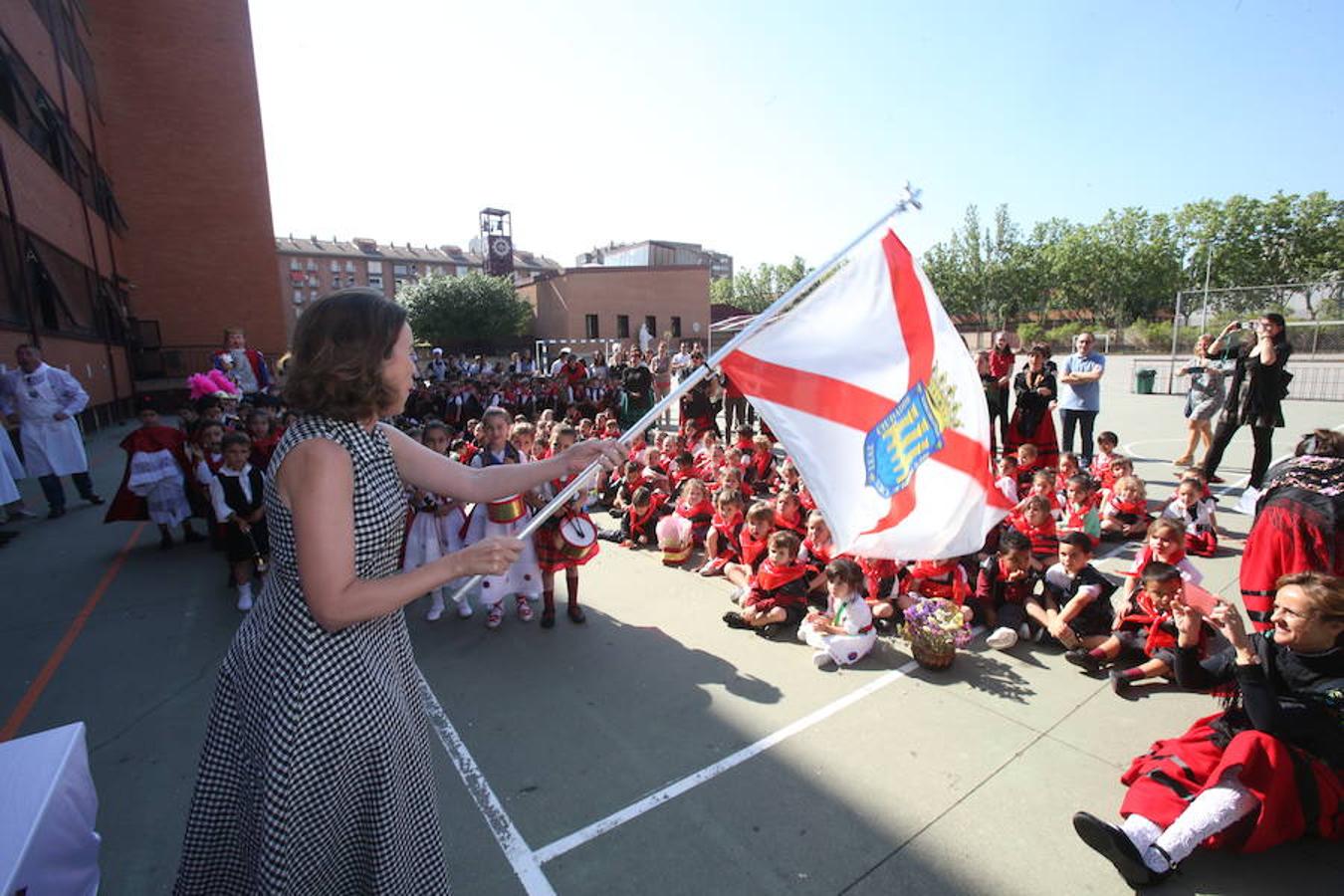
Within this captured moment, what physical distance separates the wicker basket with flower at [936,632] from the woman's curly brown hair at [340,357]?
3.41 meters

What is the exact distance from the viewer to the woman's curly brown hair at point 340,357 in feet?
4.56

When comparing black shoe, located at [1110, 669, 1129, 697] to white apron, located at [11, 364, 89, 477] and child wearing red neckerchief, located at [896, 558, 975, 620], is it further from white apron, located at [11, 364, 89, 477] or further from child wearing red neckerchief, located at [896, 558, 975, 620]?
white apron, located at [11, 364, 89, 477]

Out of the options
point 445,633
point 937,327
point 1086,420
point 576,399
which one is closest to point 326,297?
point 937,327

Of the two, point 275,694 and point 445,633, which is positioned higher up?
point 275,694

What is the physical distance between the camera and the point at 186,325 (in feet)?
71.6

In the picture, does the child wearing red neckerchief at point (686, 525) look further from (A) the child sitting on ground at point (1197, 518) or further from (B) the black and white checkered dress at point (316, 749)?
(B) the black and white checkered dress at point (316, 749)

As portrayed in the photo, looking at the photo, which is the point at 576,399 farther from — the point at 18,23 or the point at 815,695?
the point at 18,23

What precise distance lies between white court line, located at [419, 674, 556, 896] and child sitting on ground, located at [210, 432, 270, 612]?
2.61 meters

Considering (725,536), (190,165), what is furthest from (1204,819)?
(190,165)

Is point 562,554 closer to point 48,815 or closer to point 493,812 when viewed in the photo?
point 493,812

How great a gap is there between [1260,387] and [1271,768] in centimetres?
608

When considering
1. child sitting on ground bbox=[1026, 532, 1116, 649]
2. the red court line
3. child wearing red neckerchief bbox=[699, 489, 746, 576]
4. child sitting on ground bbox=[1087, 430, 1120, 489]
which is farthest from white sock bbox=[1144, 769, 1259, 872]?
the red court line

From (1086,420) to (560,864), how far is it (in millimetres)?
7814

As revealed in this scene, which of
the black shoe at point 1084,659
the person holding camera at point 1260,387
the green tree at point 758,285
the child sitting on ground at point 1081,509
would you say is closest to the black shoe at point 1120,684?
the black shoe at point 1084,659
